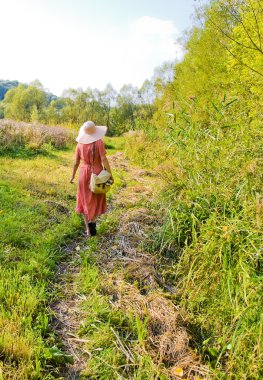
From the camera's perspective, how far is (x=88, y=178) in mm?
4418

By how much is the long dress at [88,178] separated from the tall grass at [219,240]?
3.32ft

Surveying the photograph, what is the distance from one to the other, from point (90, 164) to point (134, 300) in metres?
2.18

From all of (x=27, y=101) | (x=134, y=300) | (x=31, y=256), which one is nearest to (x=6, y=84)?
(x=27, y=101)

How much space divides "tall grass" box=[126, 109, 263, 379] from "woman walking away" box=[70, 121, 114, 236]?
1011mm

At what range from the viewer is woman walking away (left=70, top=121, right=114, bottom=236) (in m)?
4.28

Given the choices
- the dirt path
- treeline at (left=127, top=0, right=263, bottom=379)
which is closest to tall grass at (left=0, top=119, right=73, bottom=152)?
the dirt path

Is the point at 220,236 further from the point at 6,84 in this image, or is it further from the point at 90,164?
the point at 6,84

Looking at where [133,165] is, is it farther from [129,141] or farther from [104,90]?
[104,90]

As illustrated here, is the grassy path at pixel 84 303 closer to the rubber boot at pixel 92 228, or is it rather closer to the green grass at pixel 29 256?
the green grass at pixel 29 256

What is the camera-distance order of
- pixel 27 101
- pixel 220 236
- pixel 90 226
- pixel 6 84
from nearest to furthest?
1. pixel 220 236
2. pixel 90 226
3. pixel 27 101
4. pixel 6 84

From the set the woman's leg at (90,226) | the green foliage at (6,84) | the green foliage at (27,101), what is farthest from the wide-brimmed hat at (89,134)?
the green foliage at (6,84)

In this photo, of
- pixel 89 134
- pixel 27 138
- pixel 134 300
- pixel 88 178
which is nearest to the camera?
pixel 134 300

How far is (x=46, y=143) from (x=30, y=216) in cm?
848

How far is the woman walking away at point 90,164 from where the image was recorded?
428 cm
